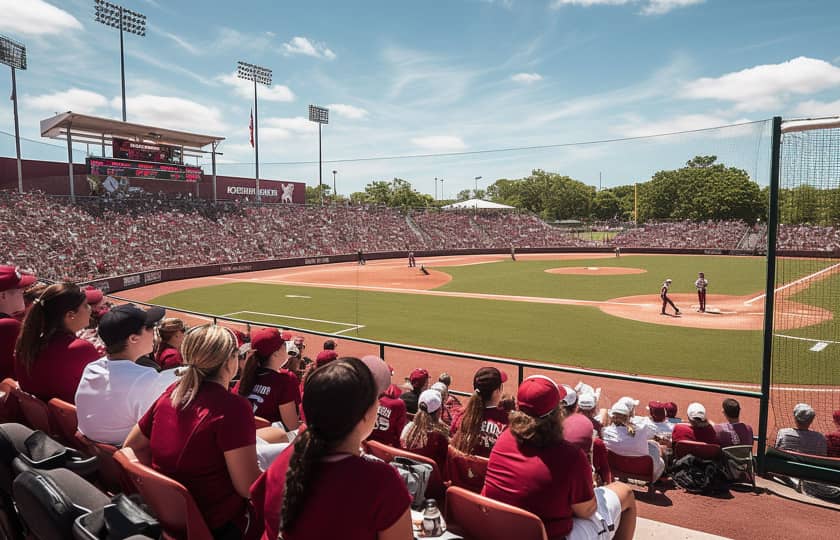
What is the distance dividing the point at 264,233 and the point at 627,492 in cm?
4928

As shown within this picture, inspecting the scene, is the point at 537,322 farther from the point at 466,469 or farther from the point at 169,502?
the point at 169,502

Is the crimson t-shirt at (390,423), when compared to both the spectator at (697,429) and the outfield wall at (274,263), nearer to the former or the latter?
the spectator at (697,429)

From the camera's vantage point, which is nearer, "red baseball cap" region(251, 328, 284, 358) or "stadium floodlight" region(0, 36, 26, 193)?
"red baseball cap" region(251, 328, 284, 358)

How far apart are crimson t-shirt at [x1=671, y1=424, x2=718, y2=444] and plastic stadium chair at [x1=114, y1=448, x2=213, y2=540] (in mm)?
5739

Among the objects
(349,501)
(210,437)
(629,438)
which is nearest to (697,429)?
(629,438)

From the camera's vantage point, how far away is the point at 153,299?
88.6 ft

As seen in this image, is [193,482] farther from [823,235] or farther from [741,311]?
[741,311]

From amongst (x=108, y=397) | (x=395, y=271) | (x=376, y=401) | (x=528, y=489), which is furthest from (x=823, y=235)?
(x=395, y=271)

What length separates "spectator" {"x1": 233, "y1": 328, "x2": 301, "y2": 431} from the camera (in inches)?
195

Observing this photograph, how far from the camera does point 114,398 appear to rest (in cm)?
379

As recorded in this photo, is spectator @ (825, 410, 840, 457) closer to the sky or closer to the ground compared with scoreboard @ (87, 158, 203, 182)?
closer to the ground

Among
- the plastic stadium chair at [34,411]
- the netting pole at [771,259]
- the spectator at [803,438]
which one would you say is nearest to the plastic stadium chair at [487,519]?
the plastic stadium chair at [34,411]

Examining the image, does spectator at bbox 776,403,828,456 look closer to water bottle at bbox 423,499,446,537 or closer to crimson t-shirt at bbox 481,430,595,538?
crimson t-shirt at bbox 481,430,595,538

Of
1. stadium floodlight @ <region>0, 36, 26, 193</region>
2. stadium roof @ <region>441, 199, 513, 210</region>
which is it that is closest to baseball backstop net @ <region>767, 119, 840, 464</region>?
stadium floodlight @ <region>0, 36, 26, 193</region>
